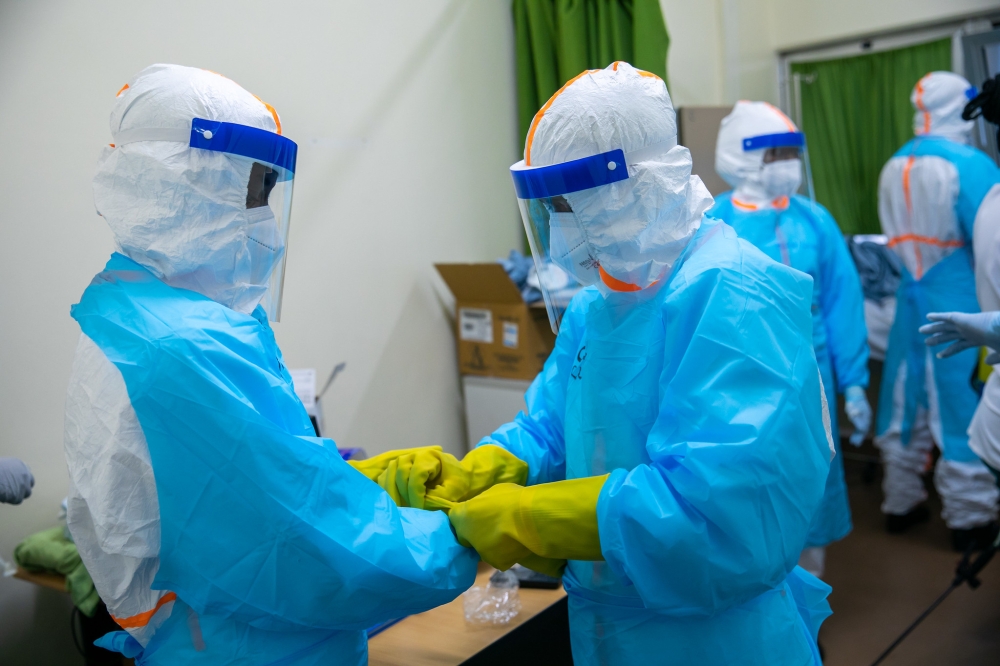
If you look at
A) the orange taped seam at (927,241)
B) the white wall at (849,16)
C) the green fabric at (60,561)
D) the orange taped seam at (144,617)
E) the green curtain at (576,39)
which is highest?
the white wall at (849,16)

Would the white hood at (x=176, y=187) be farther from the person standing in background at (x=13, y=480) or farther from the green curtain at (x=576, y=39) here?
the green curtain at (x=576, y=39)

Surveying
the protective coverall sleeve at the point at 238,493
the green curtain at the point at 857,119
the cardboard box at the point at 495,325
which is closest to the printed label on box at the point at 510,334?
the cardboard box at the point at 495,325

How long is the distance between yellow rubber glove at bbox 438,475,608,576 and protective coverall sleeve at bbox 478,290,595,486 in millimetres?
278

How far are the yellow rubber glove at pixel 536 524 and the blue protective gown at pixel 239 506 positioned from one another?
0.24 ft

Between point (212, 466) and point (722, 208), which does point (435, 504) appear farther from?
point (722, 208)

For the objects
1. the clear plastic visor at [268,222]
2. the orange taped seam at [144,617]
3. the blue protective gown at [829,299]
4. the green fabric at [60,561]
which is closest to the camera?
the orange taped seam at [144,617]

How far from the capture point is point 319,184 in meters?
2.65

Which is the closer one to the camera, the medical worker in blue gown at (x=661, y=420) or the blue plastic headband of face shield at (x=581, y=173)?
the medical worker in blue gown at (x=661, y=420)

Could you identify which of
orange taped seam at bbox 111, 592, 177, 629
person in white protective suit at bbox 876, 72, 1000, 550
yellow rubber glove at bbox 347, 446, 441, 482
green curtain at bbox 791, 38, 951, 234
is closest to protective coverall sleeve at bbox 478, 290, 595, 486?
yellow rubber glove at bbox 347, 446, 441, 482

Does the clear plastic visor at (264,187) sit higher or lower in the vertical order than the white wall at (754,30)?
lower

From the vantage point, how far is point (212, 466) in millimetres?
1022

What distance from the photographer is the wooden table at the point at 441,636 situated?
5.04 ft

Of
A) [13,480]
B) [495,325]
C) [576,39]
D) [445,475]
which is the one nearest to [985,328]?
[445,475]

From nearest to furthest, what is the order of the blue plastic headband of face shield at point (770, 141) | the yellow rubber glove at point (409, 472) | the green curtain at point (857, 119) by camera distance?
the yellow rubber glove at point (409, 472), the blue plastic headband of face shield at point (770, 141), the green curtain at point (857, 119)
